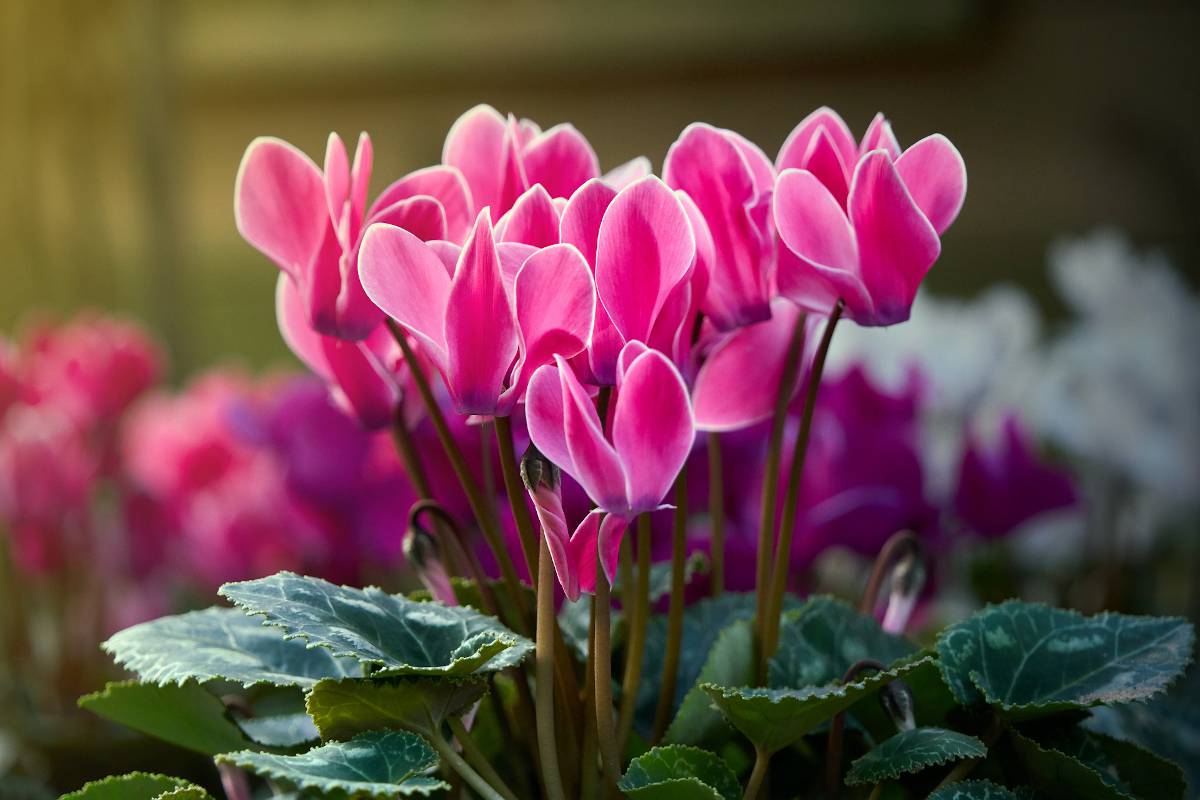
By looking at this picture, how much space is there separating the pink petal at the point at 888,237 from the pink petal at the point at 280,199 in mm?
194

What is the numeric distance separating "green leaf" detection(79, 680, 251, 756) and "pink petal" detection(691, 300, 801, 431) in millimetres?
227

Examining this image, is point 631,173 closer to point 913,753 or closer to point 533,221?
point 533,221

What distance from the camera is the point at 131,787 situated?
0.44 meters

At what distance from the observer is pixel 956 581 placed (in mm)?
1060

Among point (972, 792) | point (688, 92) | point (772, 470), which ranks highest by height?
point (688, 92)

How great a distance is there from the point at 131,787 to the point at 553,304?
23 centimetres

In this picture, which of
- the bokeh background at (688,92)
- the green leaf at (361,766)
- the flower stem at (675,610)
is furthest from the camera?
the bokeh background at (688,92)

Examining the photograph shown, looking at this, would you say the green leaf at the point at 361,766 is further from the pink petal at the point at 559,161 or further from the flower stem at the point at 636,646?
the pink petal at the point at 559,161

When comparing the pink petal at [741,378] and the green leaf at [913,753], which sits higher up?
the pink petal at [741,378]

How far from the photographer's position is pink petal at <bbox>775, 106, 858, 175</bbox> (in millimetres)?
462

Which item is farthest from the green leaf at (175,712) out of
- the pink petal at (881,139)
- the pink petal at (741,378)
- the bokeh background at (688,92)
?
the bokeh background at (688,92)

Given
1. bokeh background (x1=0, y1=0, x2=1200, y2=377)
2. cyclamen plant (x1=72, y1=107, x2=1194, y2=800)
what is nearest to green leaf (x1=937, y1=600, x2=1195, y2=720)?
cyclamen plant (x1=72, y1=107, x2=1194, y2=800)

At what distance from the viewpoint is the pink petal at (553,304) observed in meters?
0.39

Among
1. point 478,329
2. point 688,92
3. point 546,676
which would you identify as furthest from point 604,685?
point 688,92
